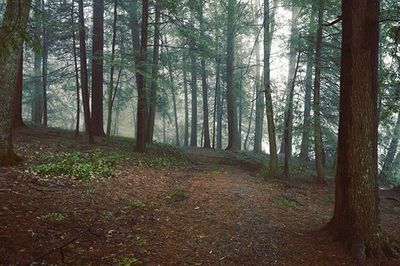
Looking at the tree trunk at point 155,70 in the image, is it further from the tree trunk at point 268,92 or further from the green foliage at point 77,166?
the tree trunk at point 268,92

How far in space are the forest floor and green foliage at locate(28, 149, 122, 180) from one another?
10.9 inches

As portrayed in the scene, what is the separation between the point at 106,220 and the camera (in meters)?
6.34

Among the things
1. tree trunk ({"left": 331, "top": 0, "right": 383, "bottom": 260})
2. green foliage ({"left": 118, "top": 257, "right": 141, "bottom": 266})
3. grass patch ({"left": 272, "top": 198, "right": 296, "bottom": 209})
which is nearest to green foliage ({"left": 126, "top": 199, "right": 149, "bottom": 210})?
green foliage ({"left": 118, "top": 257, "right": 141, "bottom": 266})

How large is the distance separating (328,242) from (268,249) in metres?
1.27

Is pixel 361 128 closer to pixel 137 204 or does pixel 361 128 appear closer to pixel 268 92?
pixel 137 204

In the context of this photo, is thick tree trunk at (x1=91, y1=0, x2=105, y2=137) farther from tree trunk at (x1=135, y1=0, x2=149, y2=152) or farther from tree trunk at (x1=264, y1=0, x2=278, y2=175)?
tree trunk at (x1=264, y1=0, x2=278, y2=175)

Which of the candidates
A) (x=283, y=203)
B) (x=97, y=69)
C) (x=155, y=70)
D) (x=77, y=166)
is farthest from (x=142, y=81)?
(x=283, y=203)

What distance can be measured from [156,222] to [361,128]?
448 cm

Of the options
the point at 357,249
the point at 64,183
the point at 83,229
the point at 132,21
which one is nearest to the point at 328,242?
the point at 357,249

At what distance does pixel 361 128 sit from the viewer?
5785 millimetres

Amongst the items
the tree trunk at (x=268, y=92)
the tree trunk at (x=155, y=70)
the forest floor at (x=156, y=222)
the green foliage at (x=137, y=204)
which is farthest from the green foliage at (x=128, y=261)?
the tree trunk at (x=268, y=92)

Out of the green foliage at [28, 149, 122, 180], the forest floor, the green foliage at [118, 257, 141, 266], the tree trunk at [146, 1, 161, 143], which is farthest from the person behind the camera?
the tree trunk at [146, 1, 161, 143]

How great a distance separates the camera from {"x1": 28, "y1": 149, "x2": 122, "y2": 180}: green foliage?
865 cm

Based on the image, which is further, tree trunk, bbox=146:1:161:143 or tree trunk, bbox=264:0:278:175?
tree trunk, bbox=146:1:161:143
